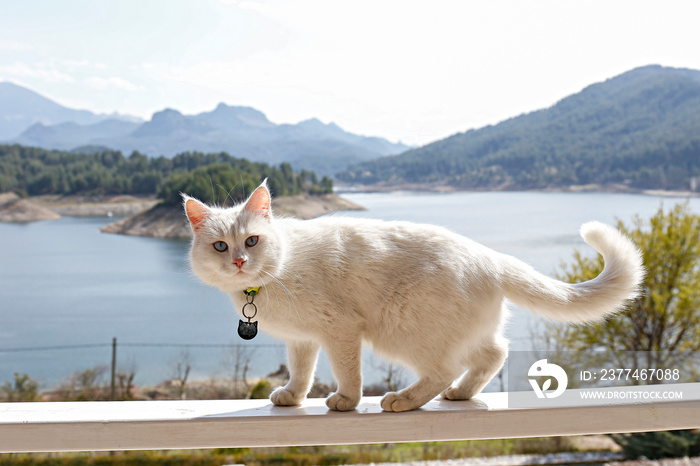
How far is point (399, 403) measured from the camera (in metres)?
1.09

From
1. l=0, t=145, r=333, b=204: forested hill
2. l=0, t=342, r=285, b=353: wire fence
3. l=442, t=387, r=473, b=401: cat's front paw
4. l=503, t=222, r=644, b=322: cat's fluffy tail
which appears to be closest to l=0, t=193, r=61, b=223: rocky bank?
l=0, t=145, r=333, b=204: forested hill

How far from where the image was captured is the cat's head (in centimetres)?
102

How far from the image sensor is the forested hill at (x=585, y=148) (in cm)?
741

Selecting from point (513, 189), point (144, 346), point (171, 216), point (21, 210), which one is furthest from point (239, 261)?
point (21, 210)

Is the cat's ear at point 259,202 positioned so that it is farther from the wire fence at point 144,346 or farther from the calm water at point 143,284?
the wire fence at point 144,346

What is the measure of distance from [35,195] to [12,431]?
8.98m

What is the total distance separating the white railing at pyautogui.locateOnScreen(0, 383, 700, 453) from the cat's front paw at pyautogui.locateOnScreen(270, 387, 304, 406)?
0.02 meters

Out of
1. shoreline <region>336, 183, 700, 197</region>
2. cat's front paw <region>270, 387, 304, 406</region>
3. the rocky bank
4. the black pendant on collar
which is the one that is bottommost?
the rocky bank

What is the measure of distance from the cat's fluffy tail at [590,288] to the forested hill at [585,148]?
5.98 meters

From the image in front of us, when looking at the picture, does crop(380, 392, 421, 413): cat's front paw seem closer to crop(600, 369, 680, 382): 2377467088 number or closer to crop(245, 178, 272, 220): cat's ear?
crop(245, 178, 272, 220): cat's ear

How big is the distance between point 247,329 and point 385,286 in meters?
0.28

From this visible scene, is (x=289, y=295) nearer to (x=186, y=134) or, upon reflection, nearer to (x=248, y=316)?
(x=248, y=316)

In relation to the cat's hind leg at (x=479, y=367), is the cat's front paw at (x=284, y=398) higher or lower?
lower

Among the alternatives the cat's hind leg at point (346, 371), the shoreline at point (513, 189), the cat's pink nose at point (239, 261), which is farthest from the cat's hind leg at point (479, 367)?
the shoreline at point (513, 189)
